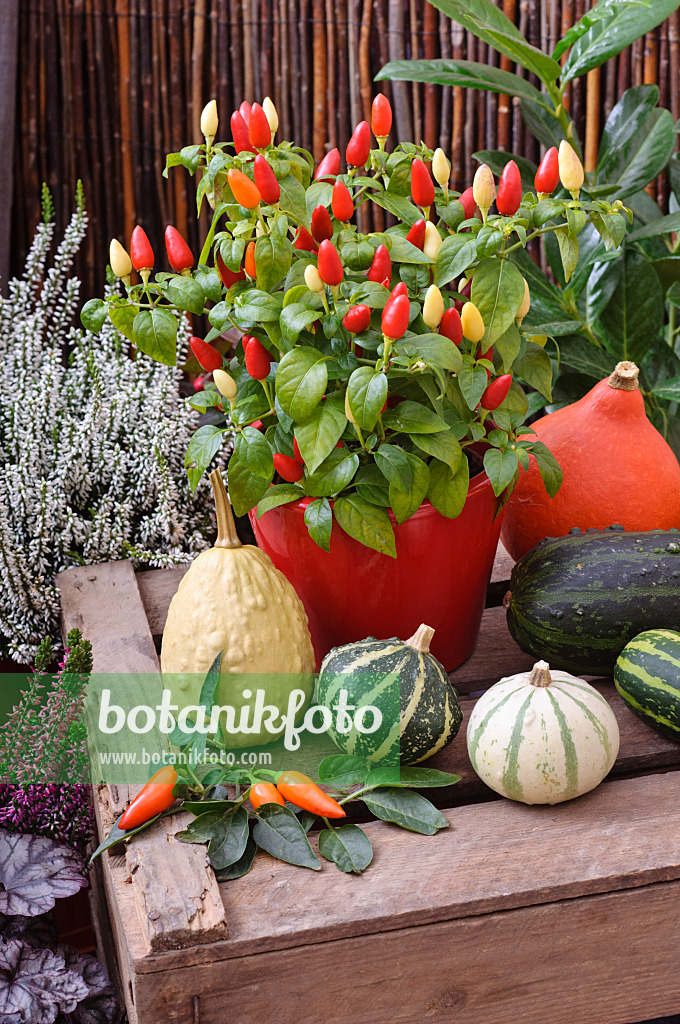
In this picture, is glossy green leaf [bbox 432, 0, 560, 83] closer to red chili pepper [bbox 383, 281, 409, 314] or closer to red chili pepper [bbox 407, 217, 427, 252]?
red chili pepper [bbox 407, 217, 427, 252]

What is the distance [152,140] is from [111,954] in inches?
51.7

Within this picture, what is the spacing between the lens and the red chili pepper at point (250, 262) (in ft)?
2.55

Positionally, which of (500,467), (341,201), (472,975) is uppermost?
(341,201)

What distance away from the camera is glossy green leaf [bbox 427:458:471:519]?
2.61 feet

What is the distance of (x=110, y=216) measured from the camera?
5.26 feet

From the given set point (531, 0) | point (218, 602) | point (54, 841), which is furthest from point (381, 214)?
point (54, 841)

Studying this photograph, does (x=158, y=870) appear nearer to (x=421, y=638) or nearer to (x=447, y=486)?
(x=421, y=638)

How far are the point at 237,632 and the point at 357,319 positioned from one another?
11.9 inches

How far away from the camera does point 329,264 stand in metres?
0.69

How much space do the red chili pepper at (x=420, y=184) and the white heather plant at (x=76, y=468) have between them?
1.87ft

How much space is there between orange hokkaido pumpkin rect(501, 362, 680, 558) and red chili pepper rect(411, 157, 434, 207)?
33 cm

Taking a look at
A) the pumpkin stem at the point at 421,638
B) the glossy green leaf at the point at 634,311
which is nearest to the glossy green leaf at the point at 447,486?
the pumpkin stem at the point at 421,638

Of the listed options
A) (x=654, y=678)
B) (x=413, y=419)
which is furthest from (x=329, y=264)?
(x=654, y=678)

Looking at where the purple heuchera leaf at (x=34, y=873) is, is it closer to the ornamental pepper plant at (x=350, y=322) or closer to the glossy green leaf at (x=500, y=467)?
the ornamental pepper plant at (x=350, y=322)
